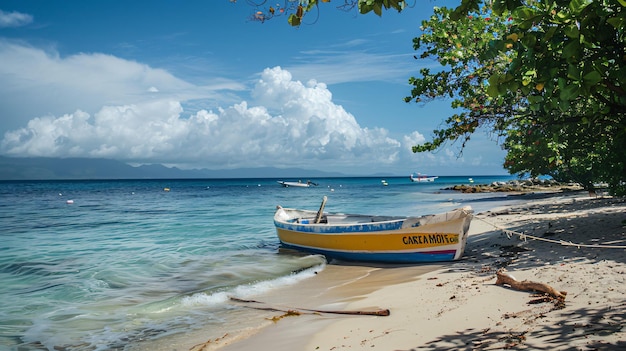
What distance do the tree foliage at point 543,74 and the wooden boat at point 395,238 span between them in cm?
231

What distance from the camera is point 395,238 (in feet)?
43.1

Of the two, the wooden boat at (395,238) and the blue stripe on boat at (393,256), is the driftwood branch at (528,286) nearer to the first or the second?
the wooden boat at (395,238)

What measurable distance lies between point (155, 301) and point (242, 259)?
18.7ft

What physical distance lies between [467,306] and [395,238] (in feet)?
19.6

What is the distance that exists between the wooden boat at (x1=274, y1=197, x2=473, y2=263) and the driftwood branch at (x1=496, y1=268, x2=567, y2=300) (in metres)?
3.97

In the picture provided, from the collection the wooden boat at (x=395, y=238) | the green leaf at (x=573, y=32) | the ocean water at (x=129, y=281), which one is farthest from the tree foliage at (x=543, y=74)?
the ocean water at (x=129, y=281)

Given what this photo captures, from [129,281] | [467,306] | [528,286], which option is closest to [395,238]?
[528,286]

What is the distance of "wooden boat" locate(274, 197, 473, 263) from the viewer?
40.0 ft

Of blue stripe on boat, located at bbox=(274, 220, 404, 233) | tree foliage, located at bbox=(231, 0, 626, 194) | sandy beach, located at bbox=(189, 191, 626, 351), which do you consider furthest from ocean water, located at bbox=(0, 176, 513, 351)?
tree foliage, located at bbox=(231, 0, 626, 194)

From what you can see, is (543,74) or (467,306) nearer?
(543,74)

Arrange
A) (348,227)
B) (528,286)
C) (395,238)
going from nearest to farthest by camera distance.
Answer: (528,286) < (395,238) < (348,227)

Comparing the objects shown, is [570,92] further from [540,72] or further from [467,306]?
[467,306]

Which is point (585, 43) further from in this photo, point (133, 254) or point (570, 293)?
point (133, 254)

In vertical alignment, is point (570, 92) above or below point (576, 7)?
below
